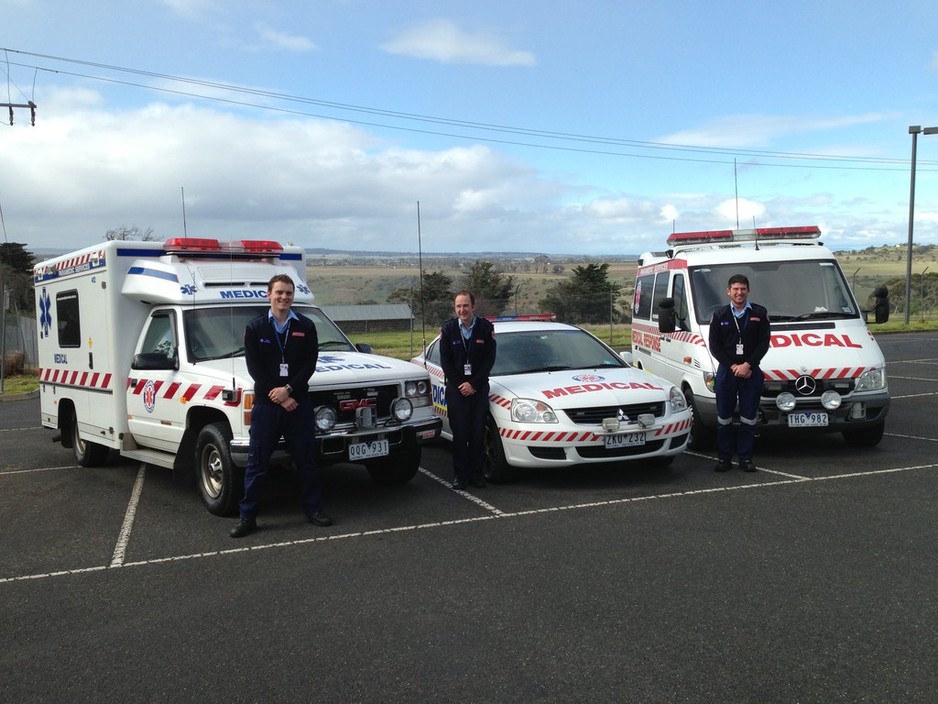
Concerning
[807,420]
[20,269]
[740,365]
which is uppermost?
[20,269]

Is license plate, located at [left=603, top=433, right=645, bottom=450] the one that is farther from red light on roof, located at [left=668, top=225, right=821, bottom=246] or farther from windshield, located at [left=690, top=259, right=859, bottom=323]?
red light on roof, located at [left=668, top=225, right=821, bottom=246]

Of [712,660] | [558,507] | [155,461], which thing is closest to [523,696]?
[712,660]

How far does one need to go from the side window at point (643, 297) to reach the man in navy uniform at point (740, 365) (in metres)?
3.29

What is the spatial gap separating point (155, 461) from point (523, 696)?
5.35 m

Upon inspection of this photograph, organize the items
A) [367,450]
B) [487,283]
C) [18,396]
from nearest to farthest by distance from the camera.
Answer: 1. [367,450]
2. [18,396]
3. [487,283]

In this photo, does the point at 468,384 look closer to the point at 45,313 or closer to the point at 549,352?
the point at 549,352

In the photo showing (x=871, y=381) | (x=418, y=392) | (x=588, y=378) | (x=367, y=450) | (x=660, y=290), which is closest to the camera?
(x=367, y=450)

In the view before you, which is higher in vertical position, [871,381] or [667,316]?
[667,316]

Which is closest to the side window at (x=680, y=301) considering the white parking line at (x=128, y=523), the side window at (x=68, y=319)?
the white parking line at (x=128, y=523)

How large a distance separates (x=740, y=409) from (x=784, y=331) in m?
1.40

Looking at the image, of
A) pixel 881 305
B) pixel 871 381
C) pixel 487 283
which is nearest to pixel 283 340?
pixel 871 381

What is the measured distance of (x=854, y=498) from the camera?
6.93 m

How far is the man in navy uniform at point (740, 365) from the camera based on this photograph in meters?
8.15

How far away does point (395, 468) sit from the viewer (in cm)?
805
